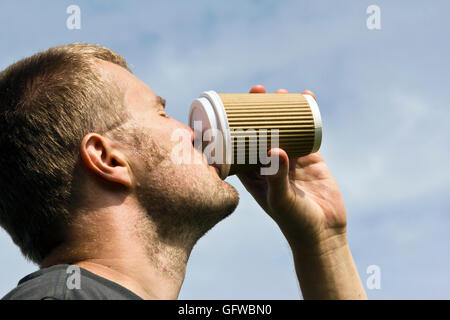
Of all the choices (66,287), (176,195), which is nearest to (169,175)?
(176,195)

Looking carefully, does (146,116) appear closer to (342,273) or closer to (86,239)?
(86,239)

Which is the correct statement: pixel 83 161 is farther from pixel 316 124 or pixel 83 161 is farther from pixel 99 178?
pixel 316 124

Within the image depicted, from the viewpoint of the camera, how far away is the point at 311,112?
2896 mm

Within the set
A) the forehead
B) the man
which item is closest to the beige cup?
the man

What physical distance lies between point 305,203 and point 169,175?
45.9 inches

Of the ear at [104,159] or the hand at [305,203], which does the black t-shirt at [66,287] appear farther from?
the hand at [305,203]

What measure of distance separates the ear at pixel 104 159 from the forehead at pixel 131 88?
28 centimetres

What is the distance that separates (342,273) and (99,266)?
1.80m

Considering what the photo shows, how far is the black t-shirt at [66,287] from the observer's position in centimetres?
193

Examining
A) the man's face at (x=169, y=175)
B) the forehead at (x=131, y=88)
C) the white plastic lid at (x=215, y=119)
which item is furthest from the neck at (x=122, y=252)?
the forehead at (x=131, y=88)

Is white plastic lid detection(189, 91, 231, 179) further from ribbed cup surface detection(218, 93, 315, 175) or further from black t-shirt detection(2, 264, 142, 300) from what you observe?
black t-shirt detection(2, 264, 142, 300)

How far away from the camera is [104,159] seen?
254 cm

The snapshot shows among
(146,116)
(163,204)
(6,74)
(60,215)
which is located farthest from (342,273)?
(6,74)
